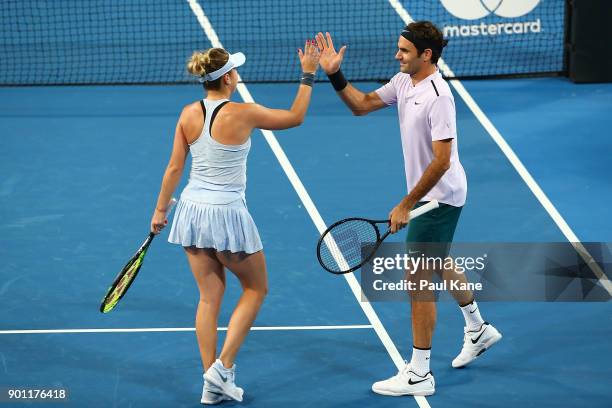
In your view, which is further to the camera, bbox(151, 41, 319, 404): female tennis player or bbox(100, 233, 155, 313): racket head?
bbox(100, 233, 155, 313): racket head

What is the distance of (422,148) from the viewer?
23.7 feet

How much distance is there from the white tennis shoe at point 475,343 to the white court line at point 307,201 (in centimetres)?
43

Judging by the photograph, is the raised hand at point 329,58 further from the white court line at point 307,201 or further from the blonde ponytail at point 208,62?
the white court line at point 307,201

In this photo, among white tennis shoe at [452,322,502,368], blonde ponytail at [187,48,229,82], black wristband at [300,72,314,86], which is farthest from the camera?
white tennis shoe at [452,322,502,368]

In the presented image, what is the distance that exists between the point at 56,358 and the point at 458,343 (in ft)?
9.59

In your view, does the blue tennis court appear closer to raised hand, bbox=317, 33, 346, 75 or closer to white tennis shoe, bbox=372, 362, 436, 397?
white tennis shoe, bbox=372, 362, 436, 397

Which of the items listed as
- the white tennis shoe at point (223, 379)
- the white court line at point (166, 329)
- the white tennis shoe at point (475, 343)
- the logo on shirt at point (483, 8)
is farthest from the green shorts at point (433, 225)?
the logo on shirt at point (483, 8)

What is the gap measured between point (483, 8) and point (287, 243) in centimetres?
658

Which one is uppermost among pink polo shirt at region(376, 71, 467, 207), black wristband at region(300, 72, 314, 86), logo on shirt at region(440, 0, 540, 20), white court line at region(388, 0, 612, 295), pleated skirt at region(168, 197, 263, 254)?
black wristband at region(300, 72, 314, 86)

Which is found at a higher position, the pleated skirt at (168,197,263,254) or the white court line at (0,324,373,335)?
the pleated skirt at (168,197,263,254)

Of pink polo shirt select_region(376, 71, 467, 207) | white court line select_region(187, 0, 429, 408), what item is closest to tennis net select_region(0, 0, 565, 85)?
white court line select_region(187, 0, 429, 408)

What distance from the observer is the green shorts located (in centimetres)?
734

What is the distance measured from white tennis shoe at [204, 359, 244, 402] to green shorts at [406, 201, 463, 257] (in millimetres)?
1474

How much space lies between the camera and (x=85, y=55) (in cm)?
1502
